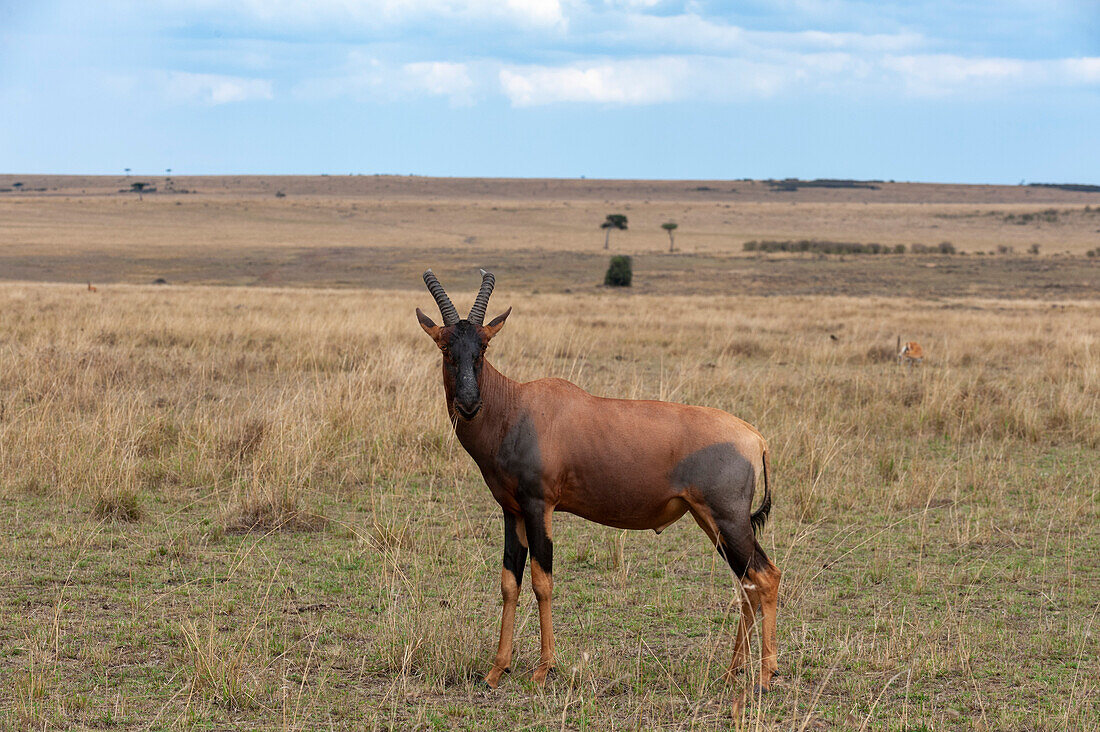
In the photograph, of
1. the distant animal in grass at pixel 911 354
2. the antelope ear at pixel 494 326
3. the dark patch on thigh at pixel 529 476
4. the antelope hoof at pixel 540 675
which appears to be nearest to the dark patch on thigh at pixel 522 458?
the dark patch on thigh at pixel 529 476

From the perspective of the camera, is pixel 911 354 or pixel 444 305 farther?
pixel 911 354

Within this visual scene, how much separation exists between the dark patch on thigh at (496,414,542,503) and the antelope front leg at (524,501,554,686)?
9cm

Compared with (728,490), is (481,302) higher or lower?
higher

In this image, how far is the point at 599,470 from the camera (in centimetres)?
546

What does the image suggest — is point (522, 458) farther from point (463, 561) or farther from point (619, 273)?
point (619, 273)

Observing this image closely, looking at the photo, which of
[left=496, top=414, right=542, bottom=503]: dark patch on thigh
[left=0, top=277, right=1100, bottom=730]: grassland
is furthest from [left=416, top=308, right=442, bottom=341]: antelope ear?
[left=0, top=277, right=1100, bottom=730]: grassland

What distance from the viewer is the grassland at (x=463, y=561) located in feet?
17.4

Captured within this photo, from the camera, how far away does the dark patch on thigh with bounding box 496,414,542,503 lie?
211 inches

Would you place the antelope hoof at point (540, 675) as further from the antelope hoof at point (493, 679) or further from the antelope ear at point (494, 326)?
the antelope ear at point (494, 326)

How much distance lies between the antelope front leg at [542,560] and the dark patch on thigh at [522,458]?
0.09m

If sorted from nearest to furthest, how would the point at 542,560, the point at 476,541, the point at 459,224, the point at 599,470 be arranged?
the point at 542,560 → the point at 599,470 → the point at 476,541 → the point at 459,224

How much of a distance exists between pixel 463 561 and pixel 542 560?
97.2 inches

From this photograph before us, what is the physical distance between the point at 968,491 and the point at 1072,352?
396 inches

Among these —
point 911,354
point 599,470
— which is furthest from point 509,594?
point 911,354
